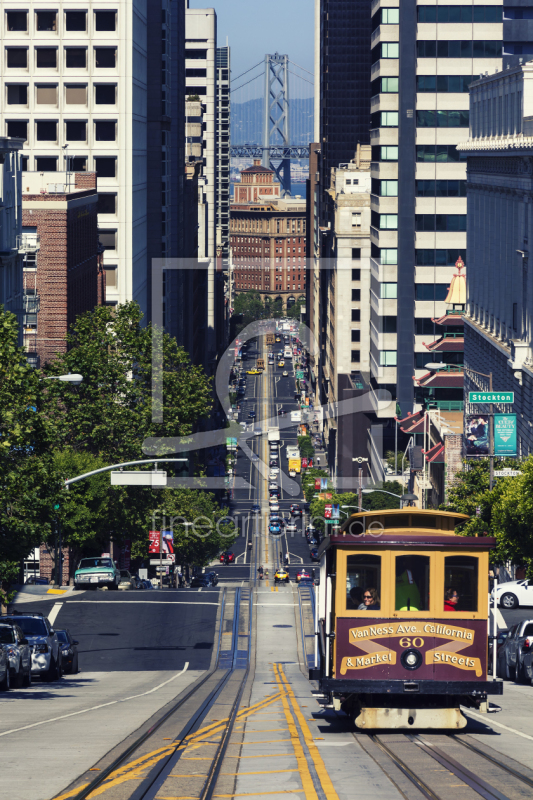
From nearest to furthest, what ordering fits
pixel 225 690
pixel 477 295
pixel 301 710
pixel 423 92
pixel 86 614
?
pixel 301 710
pixel 225 690
pixel 86 614
pixel 477 295
pixel 423 92

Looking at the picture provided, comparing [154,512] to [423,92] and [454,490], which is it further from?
[423,92]

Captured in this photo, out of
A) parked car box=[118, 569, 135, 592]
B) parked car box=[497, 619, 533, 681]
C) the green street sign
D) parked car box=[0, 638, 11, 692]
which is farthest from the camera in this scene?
parked car box=[118, 569, 135, 592]

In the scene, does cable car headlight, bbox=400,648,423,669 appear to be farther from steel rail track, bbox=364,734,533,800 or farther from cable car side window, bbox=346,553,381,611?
steel rail track, bbox=364,734,533,800

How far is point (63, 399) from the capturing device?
6550 centimetres

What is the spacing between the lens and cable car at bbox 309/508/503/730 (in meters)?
19.7

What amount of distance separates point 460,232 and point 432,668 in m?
98.4

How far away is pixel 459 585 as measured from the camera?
65.9 feet

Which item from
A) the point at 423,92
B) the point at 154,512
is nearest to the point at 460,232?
the point at 423,92

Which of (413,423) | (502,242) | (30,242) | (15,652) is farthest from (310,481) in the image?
(15,652)

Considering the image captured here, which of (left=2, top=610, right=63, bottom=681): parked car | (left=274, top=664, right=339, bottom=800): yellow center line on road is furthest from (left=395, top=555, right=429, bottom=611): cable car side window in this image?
(left=2, top=610, right=63, bottom=681): parked car

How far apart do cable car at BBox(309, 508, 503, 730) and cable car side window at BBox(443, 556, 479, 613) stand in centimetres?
2

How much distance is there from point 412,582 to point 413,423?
96.1 meters

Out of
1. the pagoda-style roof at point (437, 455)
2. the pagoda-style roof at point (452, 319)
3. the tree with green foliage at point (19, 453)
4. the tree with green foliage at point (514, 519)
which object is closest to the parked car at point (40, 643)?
the tree with green foliage at point (19, 453)

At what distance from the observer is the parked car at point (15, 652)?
29.8m
